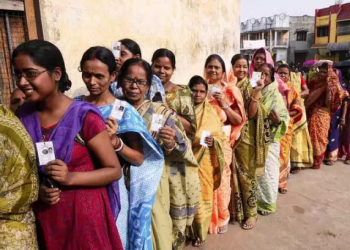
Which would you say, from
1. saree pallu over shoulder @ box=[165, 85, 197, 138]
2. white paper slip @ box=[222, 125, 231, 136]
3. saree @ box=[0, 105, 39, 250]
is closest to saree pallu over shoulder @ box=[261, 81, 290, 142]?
white paper slip @ box=[222, 125, 231, 136]

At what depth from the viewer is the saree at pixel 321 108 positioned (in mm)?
5180

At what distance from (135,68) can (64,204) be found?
38.7 inches

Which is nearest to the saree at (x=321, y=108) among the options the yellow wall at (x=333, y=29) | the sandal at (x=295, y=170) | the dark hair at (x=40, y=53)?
the sandal at (x=295, y=170)

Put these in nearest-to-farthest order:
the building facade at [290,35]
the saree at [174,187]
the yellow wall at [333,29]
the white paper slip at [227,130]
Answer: the saree at [174,187], the white paper slip at [227,130], the yellow wall at [333,29], the building facade at [290,35]

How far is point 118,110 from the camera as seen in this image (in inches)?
68.3

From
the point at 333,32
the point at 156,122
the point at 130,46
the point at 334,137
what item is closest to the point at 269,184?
the point at 156,122

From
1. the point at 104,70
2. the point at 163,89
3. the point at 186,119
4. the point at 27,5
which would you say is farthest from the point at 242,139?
the point at 27,5

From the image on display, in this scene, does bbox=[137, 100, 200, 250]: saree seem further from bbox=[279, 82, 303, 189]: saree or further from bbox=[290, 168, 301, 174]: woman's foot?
bbox=[290, 168, 301, 174]: woman's foot

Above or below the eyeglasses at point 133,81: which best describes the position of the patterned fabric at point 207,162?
below

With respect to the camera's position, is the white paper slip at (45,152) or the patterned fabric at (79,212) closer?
the white paper slip at (45,152)

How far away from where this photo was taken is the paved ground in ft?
10.2

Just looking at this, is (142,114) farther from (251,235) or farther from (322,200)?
(322,200)

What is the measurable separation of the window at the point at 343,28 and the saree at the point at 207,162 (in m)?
30.9

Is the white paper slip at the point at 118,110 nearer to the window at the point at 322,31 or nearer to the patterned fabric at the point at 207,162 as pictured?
the patterned fabric at the point at 207,162
